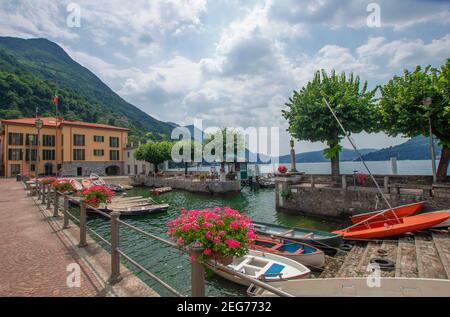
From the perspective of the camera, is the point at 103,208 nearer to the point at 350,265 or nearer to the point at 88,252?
the point at 88,252

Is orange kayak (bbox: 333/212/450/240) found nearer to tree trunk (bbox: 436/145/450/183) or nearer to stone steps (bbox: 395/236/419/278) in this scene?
stone steps (bbox: 395/236/419/278)

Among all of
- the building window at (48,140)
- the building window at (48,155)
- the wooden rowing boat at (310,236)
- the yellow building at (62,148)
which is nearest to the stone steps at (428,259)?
the wooden rowing boat at (310,236)

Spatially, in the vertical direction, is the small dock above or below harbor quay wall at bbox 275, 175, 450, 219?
below

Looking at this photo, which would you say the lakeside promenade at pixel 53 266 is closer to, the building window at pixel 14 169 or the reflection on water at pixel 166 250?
the reflection on water at pixel 166 250

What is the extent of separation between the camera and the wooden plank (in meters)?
7.46

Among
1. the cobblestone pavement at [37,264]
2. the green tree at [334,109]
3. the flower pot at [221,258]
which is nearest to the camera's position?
the flower pot at [221,258]

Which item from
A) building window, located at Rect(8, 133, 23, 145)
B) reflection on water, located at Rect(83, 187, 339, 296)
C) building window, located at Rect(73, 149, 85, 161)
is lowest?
reflection on water, located at Rect(83, 187, 339, 296)

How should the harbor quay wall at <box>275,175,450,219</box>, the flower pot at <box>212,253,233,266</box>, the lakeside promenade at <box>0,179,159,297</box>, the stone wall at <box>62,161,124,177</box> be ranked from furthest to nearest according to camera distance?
the stone wall at <box>62,161,124,177</box> < the harbor quay wall at <box>275,175,450,219</box> < the lakeside promenade at <box>0,179,159,297</box> < the flower pot at <box>212,253,233,266</box>

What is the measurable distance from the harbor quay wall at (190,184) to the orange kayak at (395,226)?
78.4 feet

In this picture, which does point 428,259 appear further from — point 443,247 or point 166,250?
point 166,250

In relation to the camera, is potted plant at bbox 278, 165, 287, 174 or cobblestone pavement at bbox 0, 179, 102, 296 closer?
cobblestone pavement at bbox 0, 179, 102, 296

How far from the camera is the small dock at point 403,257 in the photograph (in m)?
7.71

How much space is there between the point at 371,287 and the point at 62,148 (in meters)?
66.1

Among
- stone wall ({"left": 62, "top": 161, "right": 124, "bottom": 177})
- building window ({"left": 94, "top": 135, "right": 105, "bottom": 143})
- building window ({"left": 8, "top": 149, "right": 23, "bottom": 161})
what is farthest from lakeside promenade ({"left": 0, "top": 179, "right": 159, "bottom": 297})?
building window ({"left": 94, "top": 135, "right": 105, "bottom": 143})
